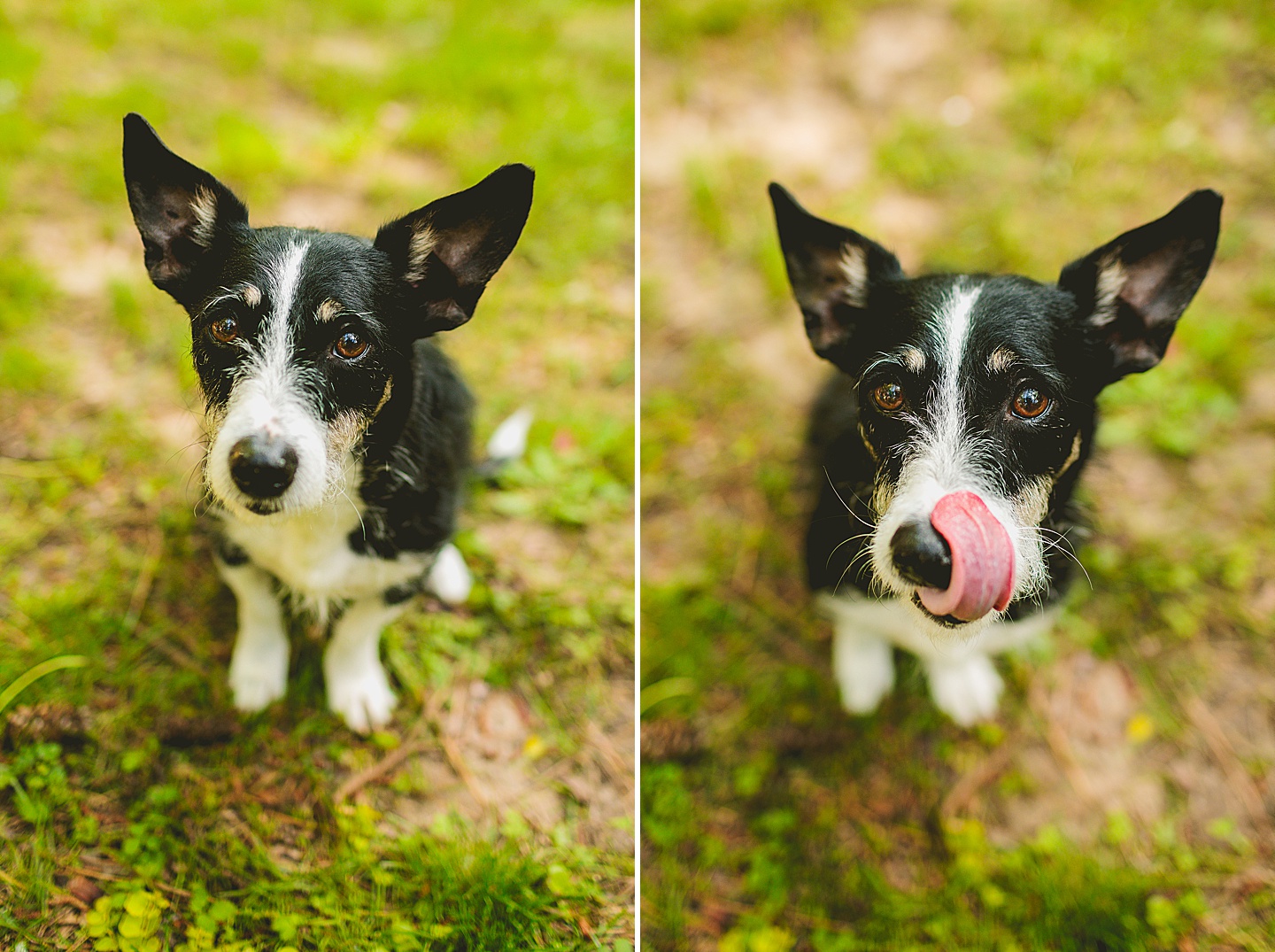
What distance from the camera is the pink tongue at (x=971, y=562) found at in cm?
190

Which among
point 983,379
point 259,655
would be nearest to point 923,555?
point 983,379

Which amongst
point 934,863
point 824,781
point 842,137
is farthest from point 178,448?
point 842,137

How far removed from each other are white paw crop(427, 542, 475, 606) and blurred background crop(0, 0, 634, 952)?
0.24 ft

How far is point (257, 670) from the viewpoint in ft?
10.0

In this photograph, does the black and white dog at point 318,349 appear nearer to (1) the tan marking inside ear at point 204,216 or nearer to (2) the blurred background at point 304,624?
(1) the tan marking inside ear at point 204,216

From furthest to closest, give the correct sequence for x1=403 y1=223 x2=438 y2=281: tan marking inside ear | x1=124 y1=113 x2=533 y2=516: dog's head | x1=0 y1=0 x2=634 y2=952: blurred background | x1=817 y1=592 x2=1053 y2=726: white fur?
x1=817 y1=592 x2=1053 y2=726: white fur
x1=0 y1=0 x2=634 y2=952: blurred background
x1=403 y1=223 x2=438 y2=281: tan marking inside ear
x1=124 y1=113 x2=533 y2=516: dog's head

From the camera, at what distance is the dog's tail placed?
3.75 metres

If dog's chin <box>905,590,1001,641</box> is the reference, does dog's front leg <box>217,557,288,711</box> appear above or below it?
below

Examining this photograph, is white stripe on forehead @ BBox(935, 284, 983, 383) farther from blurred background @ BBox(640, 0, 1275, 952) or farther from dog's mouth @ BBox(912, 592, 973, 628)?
blurred background @ BBox(640, 0, 1275, 952)

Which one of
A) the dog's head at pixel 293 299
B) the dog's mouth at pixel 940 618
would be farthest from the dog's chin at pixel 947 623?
the dog's head at pixel 293 299

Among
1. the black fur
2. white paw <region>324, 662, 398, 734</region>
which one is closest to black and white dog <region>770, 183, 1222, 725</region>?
the black fur

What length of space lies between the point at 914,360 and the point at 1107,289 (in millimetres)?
637

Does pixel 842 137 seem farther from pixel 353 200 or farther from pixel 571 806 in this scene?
pixel 571 806

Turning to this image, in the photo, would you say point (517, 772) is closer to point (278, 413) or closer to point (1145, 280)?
point (278, 413)
